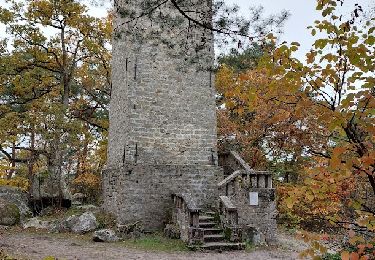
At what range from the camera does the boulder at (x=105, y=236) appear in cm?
1079

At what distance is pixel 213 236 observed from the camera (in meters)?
10.3

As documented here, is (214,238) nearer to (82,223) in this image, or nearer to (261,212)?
(261,212)

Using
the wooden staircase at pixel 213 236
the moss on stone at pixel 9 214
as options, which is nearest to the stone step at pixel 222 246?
the wooden staircase at pixel 213 236

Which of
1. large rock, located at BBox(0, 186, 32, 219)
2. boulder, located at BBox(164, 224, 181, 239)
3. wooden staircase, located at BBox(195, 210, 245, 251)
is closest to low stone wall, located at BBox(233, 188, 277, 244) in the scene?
wooden staircase, located at BBox(195, 210, 245, 251)

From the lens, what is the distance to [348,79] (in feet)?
10.4

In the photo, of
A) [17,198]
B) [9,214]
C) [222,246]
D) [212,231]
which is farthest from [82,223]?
[222,246]

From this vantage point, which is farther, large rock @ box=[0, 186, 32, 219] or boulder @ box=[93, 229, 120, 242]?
large rock @ box=[0, 186, 32, 219]

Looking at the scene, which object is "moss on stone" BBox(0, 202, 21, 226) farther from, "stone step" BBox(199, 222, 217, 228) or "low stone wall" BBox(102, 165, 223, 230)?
"stone step" BBox(199, 222, 217, 228)

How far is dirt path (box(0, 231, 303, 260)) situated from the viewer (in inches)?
349

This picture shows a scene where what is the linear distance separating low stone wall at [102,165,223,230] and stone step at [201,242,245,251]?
2.47 meters

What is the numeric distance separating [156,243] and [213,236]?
5.08 feet

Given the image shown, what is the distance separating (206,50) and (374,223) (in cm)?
396

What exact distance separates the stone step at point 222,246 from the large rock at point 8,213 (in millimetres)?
6998

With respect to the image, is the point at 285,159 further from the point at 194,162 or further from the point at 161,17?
the point at 161,17
